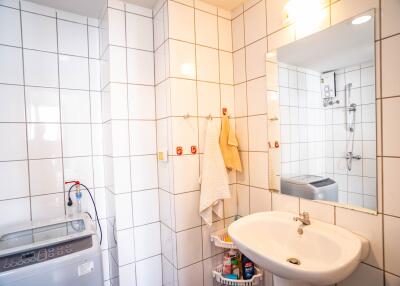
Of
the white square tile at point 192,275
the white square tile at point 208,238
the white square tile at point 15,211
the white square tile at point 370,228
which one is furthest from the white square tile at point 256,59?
the white square tile at point 15,211

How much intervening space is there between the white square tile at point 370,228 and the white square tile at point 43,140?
1.72 metres

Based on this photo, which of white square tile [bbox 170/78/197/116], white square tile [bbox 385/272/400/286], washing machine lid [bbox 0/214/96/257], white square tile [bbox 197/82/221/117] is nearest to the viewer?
white square tile [bbox 385/272/400/286]

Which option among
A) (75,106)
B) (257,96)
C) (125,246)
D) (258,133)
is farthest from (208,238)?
(75,106)

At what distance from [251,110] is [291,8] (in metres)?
0.58

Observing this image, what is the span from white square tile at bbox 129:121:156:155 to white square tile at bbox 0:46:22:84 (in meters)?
0.75

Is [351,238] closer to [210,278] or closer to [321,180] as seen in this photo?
[321,180]

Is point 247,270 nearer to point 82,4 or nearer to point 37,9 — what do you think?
point 82,4

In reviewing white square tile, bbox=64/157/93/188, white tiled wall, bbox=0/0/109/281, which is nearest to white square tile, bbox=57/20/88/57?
white tiled wall, bbox=0/0/109/281

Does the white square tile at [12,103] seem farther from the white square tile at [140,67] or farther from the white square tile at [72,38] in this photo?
the white square tile at [140,67]

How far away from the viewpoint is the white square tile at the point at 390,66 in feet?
2.67

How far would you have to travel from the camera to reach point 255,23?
135cm

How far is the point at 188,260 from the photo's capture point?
4.42ft

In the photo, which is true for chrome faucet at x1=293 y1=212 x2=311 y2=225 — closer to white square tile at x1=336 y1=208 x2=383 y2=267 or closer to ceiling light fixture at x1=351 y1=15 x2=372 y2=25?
white square tile at x1=336 y1=208 x2=383 y2=267

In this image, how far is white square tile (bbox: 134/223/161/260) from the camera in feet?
4.66
